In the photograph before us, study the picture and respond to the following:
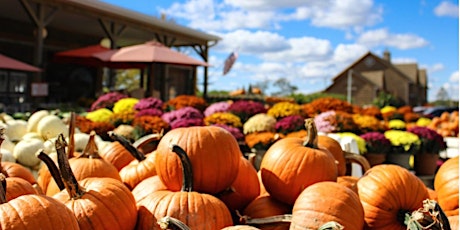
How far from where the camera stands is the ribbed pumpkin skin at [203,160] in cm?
210

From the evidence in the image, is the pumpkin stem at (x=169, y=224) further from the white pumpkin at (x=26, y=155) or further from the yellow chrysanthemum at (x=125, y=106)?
the yellow chrysanthemum at (x=125, y=106)

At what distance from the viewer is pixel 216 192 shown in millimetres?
2184

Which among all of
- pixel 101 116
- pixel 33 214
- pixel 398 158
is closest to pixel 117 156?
pixel 33 214

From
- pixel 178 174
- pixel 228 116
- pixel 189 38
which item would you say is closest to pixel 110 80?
pixel 189 38

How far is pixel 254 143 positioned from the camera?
5191mm

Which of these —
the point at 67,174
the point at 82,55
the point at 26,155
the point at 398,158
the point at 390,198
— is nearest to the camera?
the point at 67,174

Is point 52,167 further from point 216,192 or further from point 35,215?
point 216,192

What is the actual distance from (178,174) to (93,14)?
11176mm

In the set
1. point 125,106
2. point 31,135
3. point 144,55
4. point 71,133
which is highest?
point 144,55

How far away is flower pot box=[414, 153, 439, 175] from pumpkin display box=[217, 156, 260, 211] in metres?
4.84

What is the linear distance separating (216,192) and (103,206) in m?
0.62

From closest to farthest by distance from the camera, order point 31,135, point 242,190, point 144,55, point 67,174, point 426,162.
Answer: point 67,174 < point 242,190 < point 31,135 < point 426,162 < point 144,55

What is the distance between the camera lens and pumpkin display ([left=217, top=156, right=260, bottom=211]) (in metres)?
2.21

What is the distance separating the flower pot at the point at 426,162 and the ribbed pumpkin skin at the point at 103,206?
18.4ft
